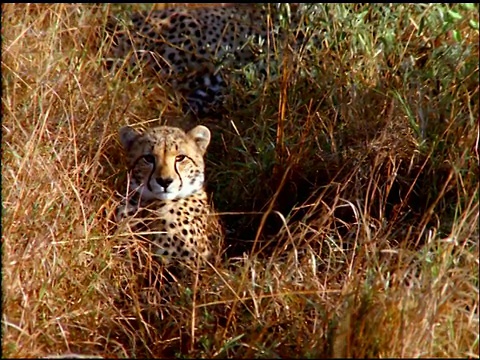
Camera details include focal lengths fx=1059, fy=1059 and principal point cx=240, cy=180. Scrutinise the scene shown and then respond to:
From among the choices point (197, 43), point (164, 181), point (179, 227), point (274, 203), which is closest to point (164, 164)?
point (164, 181)

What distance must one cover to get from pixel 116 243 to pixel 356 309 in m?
1.10

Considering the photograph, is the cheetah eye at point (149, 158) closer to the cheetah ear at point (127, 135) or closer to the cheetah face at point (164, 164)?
the cheetah face at point (164, 164)

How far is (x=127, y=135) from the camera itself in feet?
14.4

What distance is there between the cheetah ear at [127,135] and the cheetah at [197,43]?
3.30 feet

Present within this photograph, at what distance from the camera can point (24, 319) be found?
3391 mm

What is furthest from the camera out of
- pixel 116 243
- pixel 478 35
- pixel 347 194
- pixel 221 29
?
pixel 221 29

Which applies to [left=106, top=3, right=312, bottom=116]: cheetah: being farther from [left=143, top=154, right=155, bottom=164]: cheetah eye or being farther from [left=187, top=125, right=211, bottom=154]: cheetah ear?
[left=143, top=154, right=155, bottom=164]: cheetah eye

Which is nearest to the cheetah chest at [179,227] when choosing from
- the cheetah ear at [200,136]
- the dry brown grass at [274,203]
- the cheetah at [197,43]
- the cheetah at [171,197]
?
the cheetah at [171,197]

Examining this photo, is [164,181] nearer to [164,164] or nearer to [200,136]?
[164,164]

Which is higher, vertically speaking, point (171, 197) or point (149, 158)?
point (149, 158)

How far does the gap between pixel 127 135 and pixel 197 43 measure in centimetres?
159

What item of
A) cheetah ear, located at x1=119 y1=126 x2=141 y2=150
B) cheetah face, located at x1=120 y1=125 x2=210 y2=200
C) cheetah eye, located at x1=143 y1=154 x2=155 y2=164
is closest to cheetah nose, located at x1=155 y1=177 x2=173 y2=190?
cheetah face, located at x1=120 y1=125 x2=210 y2=200

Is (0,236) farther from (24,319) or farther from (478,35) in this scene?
(478,35)

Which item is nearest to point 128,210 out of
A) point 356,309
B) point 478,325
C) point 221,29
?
point 356,309
